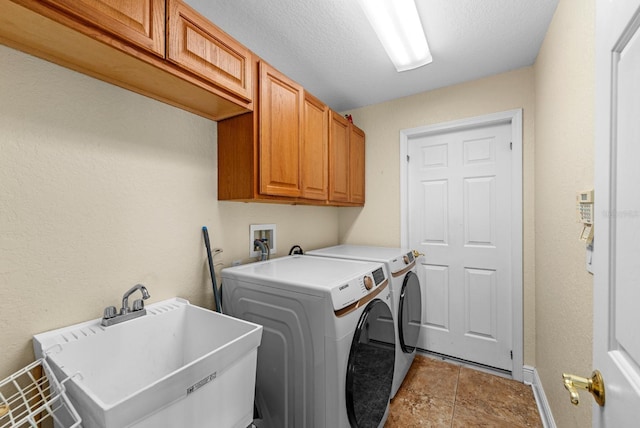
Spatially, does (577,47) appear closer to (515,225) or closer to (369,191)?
(515,225)

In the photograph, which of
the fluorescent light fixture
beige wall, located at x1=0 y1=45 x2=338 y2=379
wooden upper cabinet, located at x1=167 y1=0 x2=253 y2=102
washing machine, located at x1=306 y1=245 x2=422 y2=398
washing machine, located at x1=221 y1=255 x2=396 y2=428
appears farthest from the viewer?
washing machine, located at x1=306 y1=245 x2=422 y2=398

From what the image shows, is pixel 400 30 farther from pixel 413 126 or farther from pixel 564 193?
pixel 564 193

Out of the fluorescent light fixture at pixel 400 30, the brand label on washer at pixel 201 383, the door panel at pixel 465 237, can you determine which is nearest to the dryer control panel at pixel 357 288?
the brand label on washer at pixel 201 383

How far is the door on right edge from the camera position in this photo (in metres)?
0.47

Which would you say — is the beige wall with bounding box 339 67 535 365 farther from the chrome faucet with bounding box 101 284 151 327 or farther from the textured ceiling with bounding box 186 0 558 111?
the chrome faucet with bounding box 101 284 151 327

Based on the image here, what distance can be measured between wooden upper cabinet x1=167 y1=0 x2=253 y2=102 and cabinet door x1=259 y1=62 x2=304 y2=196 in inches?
5.6

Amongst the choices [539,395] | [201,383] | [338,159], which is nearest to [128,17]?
[201,383]

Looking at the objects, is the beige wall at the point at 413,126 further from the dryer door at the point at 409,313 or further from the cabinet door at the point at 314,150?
the cabinet door at the point at 314,150

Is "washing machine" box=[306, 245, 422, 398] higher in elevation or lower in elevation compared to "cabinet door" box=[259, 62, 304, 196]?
lower

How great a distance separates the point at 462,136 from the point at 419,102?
514 millimetres

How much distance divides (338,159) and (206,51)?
1314 millimetres

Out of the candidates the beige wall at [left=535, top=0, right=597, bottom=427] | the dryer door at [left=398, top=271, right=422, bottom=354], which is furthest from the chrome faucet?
the beige wall at [left=535, top=0, right=597, bottom=427]

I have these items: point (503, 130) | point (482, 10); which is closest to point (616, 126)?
point (482, 10)

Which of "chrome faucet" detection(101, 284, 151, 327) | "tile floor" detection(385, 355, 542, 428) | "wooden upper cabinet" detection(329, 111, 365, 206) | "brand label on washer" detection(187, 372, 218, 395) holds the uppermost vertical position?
"wooden upper cabinet" detection(329, 111, 365, 206)
